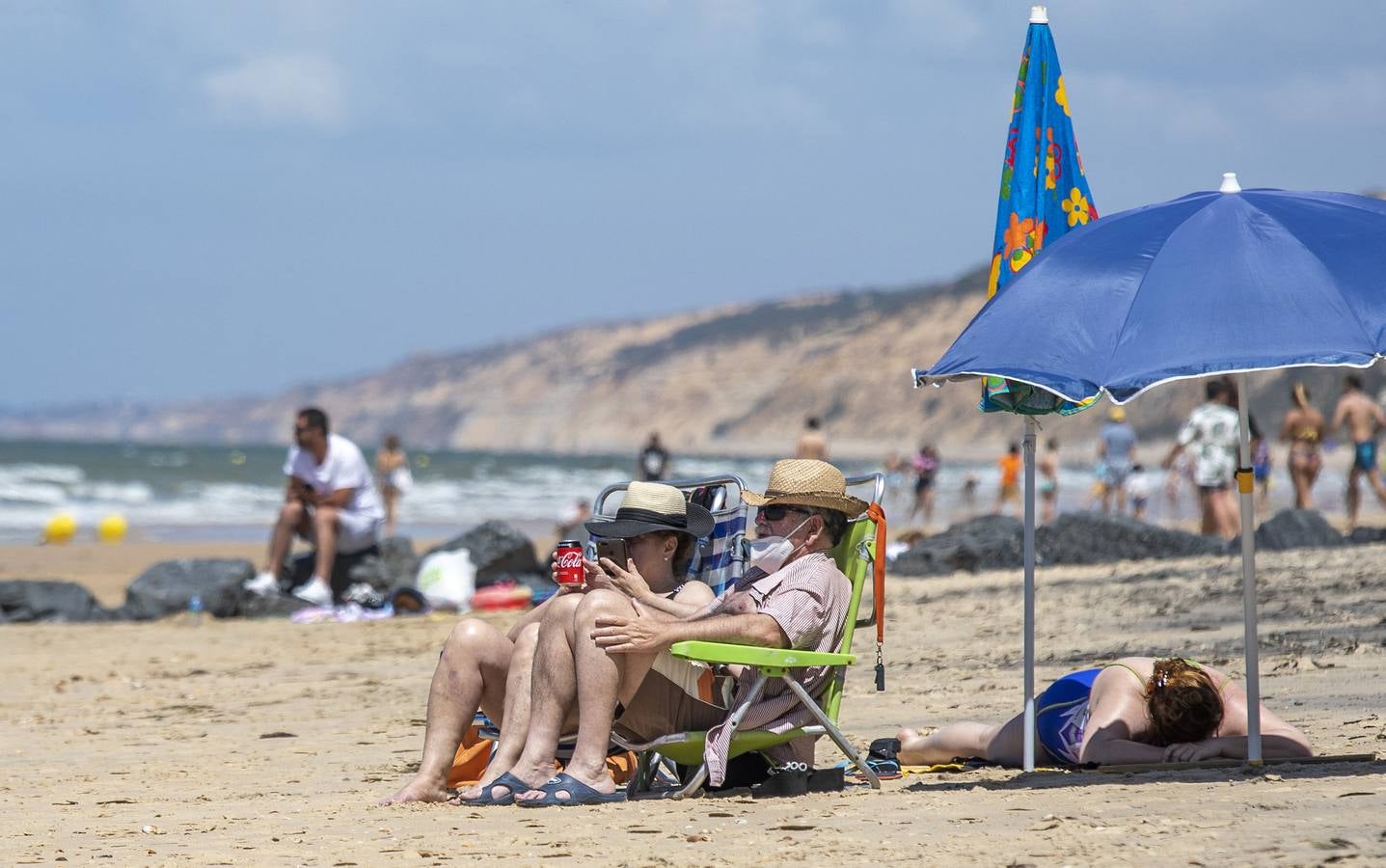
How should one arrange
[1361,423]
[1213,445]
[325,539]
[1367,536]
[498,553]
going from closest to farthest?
1. [325,539]
2. [498,553]
3. [1367,536]
4. [1213,445]
5. [1361,423]

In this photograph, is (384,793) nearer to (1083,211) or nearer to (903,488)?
(1083,211)

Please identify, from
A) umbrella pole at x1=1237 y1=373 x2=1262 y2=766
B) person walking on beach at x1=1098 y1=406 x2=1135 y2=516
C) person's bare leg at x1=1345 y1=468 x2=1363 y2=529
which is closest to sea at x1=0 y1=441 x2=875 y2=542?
person walking on beach at x1=1098 y1=406 x2=1135 y2=516

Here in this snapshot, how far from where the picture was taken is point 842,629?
466 centimetres

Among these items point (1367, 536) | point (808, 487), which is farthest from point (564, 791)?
point (1367, 536)

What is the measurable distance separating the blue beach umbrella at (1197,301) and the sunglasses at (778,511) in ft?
1.88

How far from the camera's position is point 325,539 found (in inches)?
398

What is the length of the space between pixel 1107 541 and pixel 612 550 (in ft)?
25.1

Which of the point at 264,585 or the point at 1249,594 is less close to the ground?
the point at 1249,594

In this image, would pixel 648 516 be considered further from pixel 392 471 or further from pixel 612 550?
pixel 392 471

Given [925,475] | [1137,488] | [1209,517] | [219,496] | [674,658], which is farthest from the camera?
[219,496]

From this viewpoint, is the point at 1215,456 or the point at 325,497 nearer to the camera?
the point at 325,497

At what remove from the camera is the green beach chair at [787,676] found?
4.34 m

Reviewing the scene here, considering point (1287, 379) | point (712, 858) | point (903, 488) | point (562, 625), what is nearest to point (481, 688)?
point (562, 625)

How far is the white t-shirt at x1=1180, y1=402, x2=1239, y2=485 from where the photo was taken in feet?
42.3
